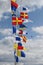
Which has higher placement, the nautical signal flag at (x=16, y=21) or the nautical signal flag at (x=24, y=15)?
the nautical signal flag at (x=24, y=15)

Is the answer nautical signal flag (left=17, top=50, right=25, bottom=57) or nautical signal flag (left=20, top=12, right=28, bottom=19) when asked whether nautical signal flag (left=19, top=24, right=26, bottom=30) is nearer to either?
nautical signal flag (left=20, top=12, right=28, bottom=19)

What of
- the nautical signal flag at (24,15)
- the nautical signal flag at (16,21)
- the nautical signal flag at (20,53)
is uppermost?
the nautical signal flag at (24,15)

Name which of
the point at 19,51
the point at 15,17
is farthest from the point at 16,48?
the point at 15,17

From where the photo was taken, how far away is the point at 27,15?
144 metres

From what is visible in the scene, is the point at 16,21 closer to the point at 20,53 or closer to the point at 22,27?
the point at 22,27

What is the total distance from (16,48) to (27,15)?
14432 millimetres

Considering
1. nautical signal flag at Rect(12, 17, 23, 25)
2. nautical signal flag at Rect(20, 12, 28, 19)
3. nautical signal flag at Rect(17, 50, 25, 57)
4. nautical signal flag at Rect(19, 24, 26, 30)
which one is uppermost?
nautical signal flag at Rect(20, 12, 28, 19)

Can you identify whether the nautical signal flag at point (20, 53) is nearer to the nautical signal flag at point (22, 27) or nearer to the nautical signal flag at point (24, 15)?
the nautical signal flag at point (22, 27)

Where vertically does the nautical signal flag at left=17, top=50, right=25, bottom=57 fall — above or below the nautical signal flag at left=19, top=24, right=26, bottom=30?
below

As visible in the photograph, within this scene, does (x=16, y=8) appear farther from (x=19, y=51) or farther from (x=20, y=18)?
(x=19, y=51)

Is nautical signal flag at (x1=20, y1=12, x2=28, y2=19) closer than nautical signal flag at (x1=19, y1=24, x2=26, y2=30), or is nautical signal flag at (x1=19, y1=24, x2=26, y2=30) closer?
nautical signal flag at (x1=19, y1=24, x2=26, y2=30)

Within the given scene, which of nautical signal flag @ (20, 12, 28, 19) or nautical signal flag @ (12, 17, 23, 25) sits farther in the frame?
nautical signal flag @ (20, 12, 28, 19)

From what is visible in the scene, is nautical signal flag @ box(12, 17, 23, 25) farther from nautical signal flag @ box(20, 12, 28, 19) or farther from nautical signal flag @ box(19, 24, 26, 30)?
nautical signal flag @ box(20, 12, 28, 19)

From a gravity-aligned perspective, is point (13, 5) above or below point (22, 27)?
above
